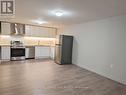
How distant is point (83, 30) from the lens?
557cm

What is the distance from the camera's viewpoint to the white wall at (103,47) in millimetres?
3756

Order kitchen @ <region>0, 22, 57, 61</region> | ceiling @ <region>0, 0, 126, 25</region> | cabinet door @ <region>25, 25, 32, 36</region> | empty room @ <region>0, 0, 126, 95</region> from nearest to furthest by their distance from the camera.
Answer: ceiling @ <region>0, 0, 126, 25</region> < empty room @ <region>0, 0, 126, 95</region> < kitchen @ <region>0, 22, 57, 61</region> < cabinet door @ <region>25, 25, 32, 36</region>

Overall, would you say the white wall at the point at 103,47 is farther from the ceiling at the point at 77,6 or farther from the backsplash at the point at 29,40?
the backsplash at the point at 29,40

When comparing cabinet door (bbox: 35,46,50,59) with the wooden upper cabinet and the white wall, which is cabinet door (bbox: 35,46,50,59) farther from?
the white wall

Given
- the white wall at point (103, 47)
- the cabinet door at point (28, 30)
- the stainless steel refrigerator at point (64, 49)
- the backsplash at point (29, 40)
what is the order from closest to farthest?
the white wall at point (103, 47) < the stainless steel refrigerator at point (64, 49) < the backsplash at point (29, 40) < the cabinet door at point (28, 30)

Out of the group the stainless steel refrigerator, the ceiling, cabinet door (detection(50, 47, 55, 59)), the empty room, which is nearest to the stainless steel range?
the empty room

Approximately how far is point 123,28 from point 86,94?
2318 millimetres

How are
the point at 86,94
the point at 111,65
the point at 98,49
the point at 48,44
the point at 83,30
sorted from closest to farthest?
the point at 86,94 → the point at 111,65 → the point at 98,49 → the point at 83,30 → the point at 48,44

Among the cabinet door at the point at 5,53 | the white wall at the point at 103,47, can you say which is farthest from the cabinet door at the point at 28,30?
the white wall at the point at 103,47

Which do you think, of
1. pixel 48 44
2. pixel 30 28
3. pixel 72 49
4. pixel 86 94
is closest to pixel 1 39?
pixel 30 28

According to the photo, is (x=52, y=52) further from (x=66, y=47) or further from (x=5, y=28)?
(x=5, y=28)

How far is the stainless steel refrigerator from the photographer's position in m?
6.05

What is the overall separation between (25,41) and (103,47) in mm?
4980

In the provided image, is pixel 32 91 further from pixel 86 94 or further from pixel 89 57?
pixel 89 57
